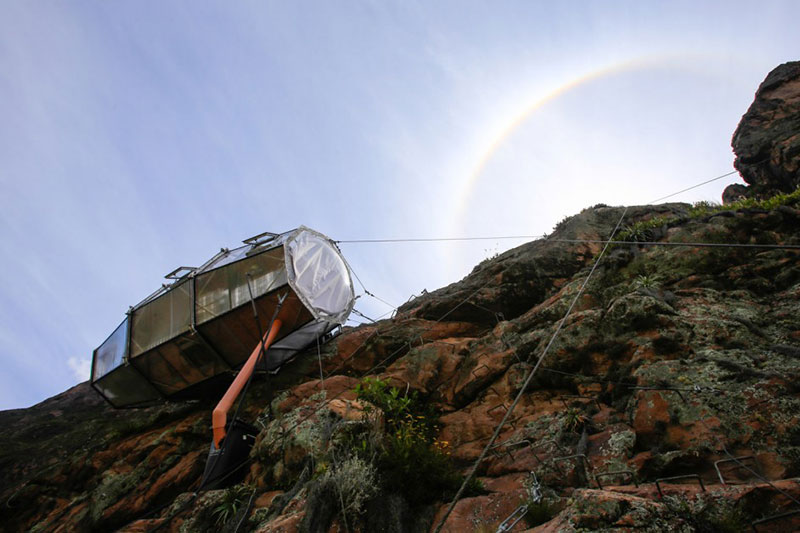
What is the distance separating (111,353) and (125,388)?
48.9 inches

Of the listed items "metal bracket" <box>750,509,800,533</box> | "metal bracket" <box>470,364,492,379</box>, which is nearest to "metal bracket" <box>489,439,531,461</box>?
"metal bracket" <box>470,364,492,379</box>

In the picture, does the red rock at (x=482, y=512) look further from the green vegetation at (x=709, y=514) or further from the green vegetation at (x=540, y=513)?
the green vegetation at (x=709, y=514)

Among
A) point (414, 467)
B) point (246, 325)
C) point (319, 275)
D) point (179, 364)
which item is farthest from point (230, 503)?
point (319, 275)

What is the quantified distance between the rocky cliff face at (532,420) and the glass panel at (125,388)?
823mm

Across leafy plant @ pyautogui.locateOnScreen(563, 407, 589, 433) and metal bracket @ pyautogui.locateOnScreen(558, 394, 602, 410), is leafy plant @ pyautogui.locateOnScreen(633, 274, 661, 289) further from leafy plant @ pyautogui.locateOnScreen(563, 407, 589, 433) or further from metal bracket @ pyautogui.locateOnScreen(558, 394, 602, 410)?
leafy plant @ pyautogui.locateOnScreen(563, 407, 589, 433)

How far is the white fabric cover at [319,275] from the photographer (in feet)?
38.3

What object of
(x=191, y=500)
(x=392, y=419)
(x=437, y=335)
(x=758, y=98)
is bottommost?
(x=191, y=500)

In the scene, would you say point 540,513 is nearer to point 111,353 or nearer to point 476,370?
point 476,370

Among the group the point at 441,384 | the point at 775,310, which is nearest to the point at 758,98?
the point at 775,310

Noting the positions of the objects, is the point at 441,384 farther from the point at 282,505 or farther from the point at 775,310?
the point at 775,310

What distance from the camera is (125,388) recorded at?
12438 mm

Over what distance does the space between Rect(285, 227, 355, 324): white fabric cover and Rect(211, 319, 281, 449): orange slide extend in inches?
48.2

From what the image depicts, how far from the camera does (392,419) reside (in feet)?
27.1

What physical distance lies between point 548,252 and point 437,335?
4276 millimetres
